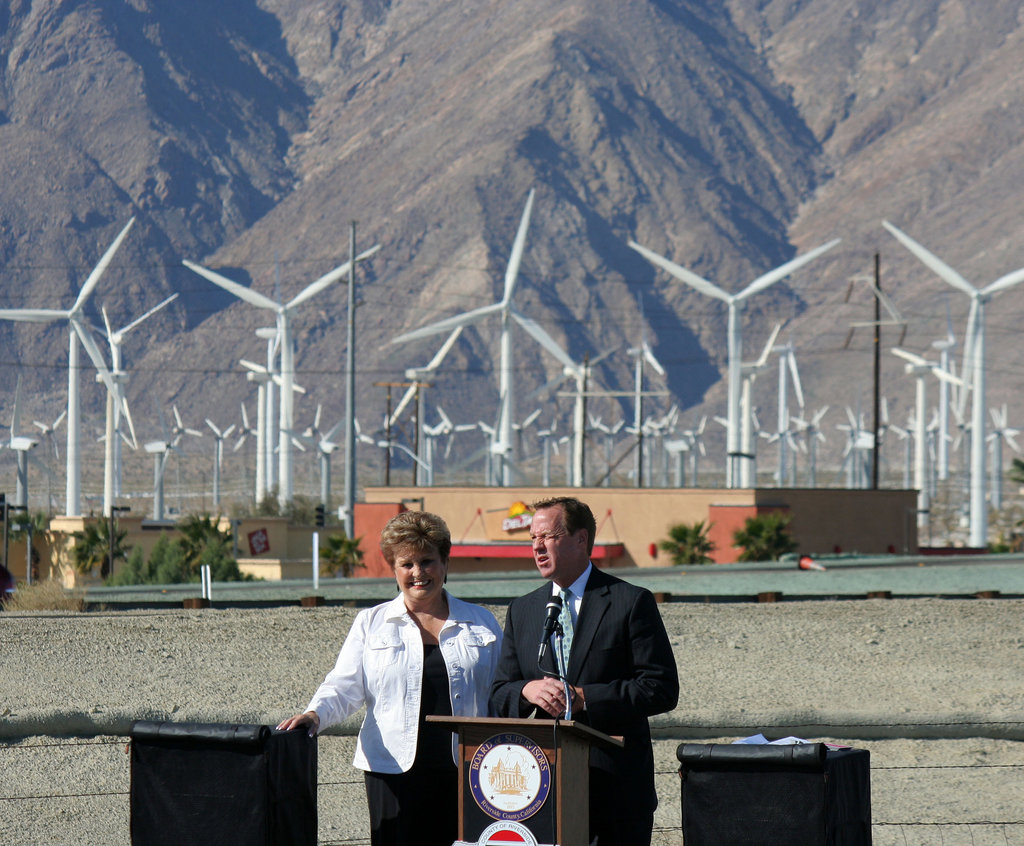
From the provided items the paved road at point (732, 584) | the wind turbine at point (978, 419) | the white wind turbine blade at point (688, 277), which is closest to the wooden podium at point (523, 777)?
the paved road at point (732, 584)

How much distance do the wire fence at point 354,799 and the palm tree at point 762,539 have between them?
1452 inches

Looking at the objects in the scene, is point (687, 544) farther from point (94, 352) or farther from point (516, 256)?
point (94, 352)

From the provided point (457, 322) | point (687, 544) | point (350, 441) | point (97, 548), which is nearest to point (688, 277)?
point (457, 322)

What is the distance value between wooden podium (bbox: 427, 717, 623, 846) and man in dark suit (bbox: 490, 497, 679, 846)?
0.25 m

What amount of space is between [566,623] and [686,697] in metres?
8.72

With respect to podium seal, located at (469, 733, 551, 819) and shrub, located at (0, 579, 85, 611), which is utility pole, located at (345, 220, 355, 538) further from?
podium seal, located at (469, 733, 551, 819)

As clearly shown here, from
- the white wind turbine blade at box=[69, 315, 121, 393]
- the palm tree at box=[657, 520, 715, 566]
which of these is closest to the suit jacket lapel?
the palm tree at box=[657, 520, 715, 566]

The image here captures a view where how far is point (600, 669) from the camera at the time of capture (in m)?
6.66

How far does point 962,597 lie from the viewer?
71.8 feet

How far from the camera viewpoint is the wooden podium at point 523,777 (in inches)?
243

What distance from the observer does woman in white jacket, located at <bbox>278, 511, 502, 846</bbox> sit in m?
6.88

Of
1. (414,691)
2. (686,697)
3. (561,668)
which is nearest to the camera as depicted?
(561,668)

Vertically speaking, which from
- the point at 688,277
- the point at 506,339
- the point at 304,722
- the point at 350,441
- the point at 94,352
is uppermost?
the point at 688,277

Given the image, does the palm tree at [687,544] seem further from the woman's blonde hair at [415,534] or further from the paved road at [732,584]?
the woman's blonde hair at [415,534]
